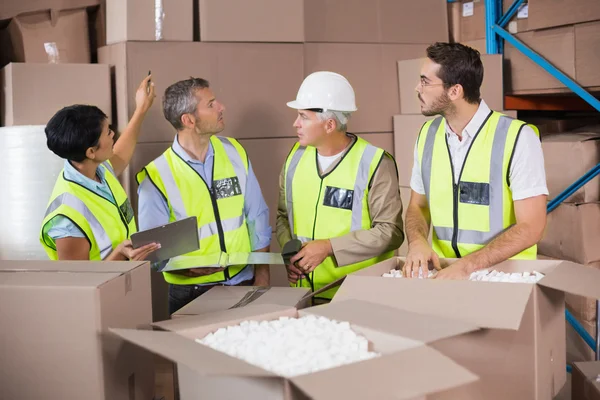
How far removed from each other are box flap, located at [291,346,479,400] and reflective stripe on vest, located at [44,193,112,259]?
1.36 meters

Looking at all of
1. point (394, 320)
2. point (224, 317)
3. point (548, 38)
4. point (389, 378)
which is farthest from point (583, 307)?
point (389, 378)

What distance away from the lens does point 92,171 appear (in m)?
2.64

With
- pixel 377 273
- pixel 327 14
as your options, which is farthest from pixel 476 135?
pixel 327 14

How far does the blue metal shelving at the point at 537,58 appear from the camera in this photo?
3584 mm

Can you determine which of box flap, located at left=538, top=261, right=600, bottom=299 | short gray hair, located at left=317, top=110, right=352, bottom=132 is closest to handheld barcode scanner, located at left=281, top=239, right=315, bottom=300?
short gray hair, located at left=317, top=110, right=352, bottom=132

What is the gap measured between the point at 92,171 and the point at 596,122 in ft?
9.99

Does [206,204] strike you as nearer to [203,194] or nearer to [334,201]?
[203,194]

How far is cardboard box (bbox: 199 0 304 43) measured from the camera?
3486 mm

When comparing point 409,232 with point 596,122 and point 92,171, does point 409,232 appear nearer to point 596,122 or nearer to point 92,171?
point 92,171

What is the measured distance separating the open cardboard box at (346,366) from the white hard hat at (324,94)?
1.26m

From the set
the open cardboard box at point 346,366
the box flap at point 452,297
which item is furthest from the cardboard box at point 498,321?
the open cardboard box at point 346,366

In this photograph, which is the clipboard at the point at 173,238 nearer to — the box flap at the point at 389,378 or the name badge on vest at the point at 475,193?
the name badge on vest at the point at 475,193

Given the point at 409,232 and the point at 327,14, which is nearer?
the point at 409,232

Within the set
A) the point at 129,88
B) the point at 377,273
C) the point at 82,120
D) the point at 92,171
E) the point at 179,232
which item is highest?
the point at 129,88
